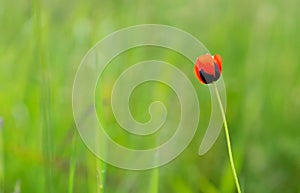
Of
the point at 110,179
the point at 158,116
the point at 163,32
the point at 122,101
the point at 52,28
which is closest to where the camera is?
the point at 158,116

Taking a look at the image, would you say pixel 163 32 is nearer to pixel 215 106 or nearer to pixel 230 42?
pixel 230 42

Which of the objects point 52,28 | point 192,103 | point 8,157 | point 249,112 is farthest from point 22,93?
point 52,28

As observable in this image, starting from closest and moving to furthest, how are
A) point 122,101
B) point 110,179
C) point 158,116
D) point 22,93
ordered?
1. point 158,116
2. point 110,179
3. point 122,101
4. point 22,93

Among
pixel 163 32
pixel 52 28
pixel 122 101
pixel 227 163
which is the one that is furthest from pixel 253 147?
pixel 52 28

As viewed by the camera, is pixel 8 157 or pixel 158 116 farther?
pixel 8 157

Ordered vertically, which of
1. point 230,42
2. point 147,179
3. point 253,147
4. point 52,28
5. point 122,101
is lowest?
point 147,179

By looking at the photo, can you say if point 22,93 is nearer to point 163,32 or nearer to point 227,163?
point 227,163

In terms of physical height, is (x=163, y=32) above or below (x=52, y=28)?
below
